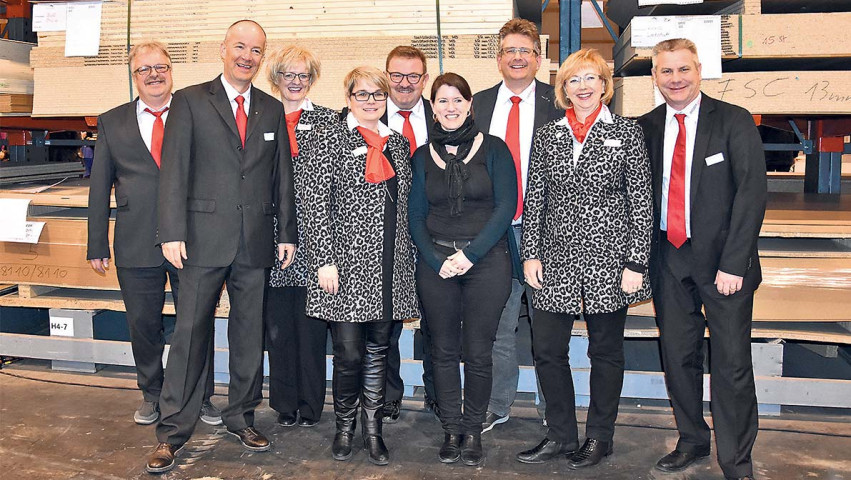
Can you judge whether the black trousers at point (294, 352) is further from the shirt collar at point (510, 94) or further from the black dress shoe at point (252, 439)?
the shirt collar at point (510, 94)

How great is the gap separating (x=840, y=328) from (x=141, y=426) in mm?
3651

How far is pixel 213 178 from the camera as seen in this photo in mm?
3234

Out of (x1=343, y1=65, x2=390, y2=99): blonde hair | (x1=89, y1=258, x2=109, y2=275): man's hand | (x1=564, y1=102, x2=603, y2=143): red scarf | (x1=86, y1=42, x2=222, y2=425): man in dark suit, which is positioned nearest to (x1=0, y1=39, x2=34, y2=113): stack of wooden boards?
(x1=86, y1=42, x2=222, y2=425): man in dark suit

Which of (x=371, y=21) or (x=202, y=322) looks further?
(x=371, y=21)

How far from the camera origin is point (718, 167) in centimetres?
298

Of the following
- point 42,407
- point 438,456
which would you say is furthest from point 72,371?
point 438,456

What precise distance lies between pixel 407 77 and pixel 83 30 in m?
2.14

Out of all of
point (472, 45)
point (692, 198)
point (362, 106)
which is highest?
point (472, 45)

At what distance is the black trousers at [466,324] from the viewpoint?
316 cm

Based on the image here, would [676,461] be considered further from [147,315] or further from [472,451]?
[147,315]

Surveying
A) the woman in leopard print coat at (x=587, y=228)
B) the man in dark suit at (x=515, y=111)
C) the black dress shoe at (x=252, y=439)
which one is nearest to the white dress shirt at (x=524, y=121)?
the man in dark suit at (x=515, y=111)

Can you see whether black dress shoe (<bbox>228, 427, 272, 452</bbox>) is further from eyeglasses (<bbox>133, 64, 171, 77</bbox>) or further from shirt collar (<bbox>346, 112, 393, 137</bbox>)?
eyeglasses (<bbox>133, 64, 171, 77</bbox>)

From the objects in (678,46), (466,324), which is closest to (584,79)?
(678,46)

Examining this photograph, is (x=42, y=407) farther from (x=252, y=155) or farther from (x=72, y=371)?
(x=252, y=155)
